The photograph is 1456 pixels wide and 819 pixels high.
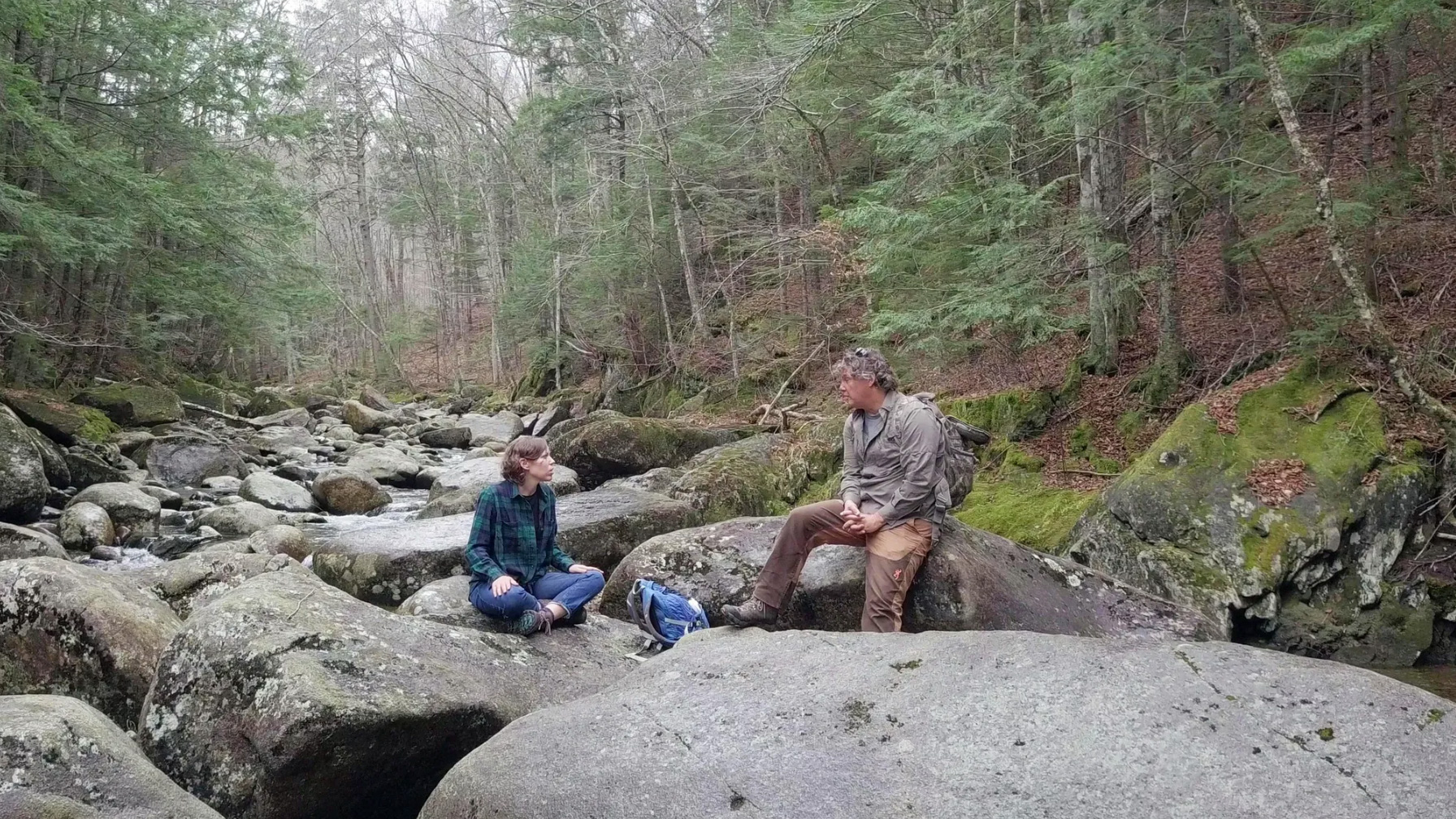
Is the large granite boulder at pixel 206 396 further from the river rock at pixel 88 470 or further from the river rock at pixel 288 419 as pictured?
the river rock at pixel 88 470

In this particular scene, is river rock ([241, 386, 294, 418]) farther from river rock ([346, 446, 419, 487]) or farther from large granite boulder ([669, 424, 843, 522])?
large granite boulder ([669, 424, 843, 522])

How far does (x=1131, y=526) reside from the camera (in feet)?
23.6

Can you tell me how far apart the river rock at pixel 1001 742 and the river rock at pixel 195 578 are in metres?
4.00

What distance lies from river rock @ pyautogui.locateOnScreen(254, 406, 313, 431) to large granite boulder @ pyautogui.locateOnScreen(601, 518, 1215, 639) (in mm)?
19631

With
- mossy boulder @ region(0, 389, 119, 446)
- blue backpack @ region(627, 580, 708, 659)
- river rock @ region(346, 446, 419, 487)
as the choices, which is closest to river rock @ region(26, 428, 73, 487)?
mossy boulder @ region(0, 389, 119, 446)

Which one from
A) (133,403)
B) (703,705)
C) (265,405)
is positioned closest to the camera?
(703,705)

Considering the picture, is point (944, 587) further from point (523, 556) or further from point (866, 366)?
point (523, 556)

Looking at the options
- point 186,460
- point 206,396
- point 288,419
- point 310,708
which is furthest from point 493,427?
point 310,708

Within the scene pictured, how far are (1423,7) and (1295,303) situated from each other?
3391 millimetres

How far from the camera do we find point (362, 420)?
24.9 metres

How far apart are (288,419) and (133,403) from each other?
252 inches

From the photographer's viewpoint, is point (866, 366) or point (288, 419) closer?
point (866, 366)

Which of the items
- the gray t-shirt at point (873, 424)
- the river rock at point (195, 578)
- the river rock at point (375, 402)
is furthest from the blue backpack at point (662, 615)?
the river rock at point (375, 402)

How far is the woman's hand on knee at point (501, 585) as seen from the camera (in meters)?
4.77
